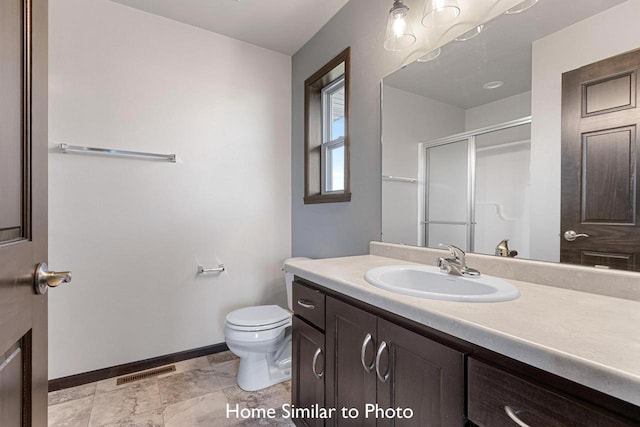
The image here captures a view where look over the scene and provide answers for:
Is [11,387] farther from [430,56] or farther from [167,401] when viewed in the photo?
[430,56]

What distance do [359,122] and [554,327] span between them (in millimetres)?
1468

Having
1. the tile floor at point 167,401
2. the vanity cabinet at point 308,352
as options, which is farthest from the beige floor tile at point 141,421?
the vanity cabinet at point 308,352

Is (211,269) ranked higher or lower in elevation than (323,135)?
lower

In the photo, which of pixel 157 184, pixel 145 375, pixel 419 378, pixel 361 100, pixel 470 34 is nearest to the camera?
pixel 419 378

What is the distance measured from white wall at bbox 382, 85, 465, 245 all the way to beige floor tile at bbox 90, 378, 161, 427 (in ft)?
5.37

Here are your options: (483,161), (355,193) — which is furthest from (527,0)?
(355,193)

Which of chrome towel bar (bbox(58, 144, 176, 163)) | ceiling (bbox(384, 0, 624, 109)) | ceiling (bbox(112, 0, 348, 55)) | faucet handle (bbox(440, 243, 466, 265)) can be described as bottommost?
faucet handle (bbox(440, 243, 466, 265))

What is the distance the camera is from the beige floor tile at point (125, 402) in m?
1.56

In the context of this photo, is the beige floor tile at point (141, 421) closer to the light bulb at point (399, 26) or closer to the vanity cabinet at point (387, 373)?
the vanity cabinet at point (387, 373)

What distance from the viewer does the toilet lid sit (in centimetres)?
176

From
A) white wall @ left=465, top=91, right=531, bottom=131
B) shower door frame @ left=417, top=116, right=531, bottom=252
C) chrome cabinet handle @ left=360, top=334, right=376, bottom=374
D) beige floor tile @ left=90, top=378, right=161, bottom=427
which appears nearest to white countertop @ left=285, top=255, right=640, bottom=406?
chrome cabinet handle @ left=360, top=334, right=376, bottom=374

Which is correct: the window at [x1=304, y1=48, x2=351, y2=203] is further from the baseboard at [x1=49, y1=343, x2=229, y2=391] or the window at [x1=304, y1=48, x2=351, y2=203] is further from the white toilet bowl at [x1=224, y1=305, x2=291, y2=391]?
the baseboard at [x1=49, y1=343, x2=229, y2=391]

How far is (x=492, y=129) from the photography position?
121 centimetres

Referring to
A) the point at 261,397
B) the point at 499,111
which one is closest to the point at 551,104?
the point at 499,111
